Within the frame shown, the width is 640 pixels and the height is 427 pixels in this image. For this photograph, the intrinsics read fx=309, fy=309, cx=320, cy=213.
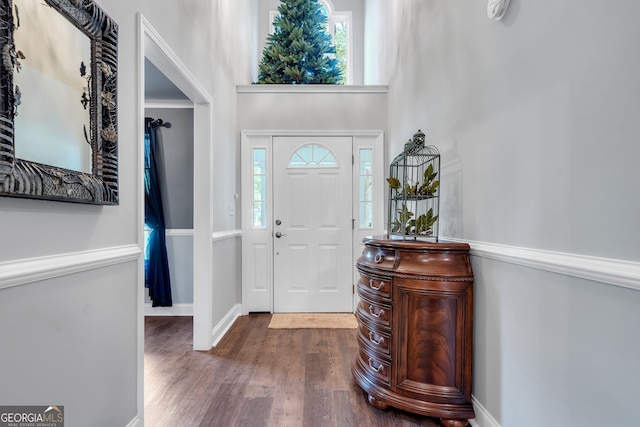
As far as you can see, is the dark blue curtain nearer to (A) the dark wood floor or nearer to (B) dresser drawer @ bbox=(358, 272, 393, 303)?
(A) the dark wood floor

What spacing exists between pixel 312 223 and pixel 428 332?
208 cm

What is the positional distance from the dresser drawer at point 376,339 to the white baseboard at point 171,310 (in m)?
2.35

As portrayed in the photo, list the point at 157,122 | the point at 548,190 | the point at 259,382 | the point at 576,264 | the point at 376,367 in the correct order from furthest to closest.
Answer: the point at 157,122 → the point at 259,382 → the point at 376,367 → the point at 548,190 → the point at 576,264

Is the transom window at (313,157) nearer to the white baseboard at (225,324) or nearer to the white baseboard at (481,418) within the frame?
the white baseboard at (225,324)

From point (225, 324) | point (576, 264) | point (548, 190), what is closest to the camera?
point (576, 264)

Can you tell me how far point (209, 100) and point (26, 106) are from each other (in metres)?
1.77

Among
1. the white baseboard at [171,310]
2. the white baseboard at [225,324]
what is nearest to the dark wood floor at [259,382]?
the white baseboard at [225,324]

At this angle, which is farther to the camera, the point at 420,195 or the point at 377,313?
the point at 420,195

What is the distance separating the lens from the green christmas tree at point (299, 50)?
3.75 metres

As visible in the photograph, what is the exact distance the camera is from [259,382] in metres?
2.06

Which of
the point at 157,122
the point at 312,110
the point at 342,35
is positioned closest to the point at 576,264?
the point at 312,110

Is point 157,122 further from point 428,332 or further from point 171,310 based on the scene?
point 428,332

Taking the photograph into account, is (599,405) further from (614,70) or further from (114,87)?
(114,87)

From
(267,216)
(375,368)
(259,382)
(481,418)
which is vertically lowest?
(259,382)
